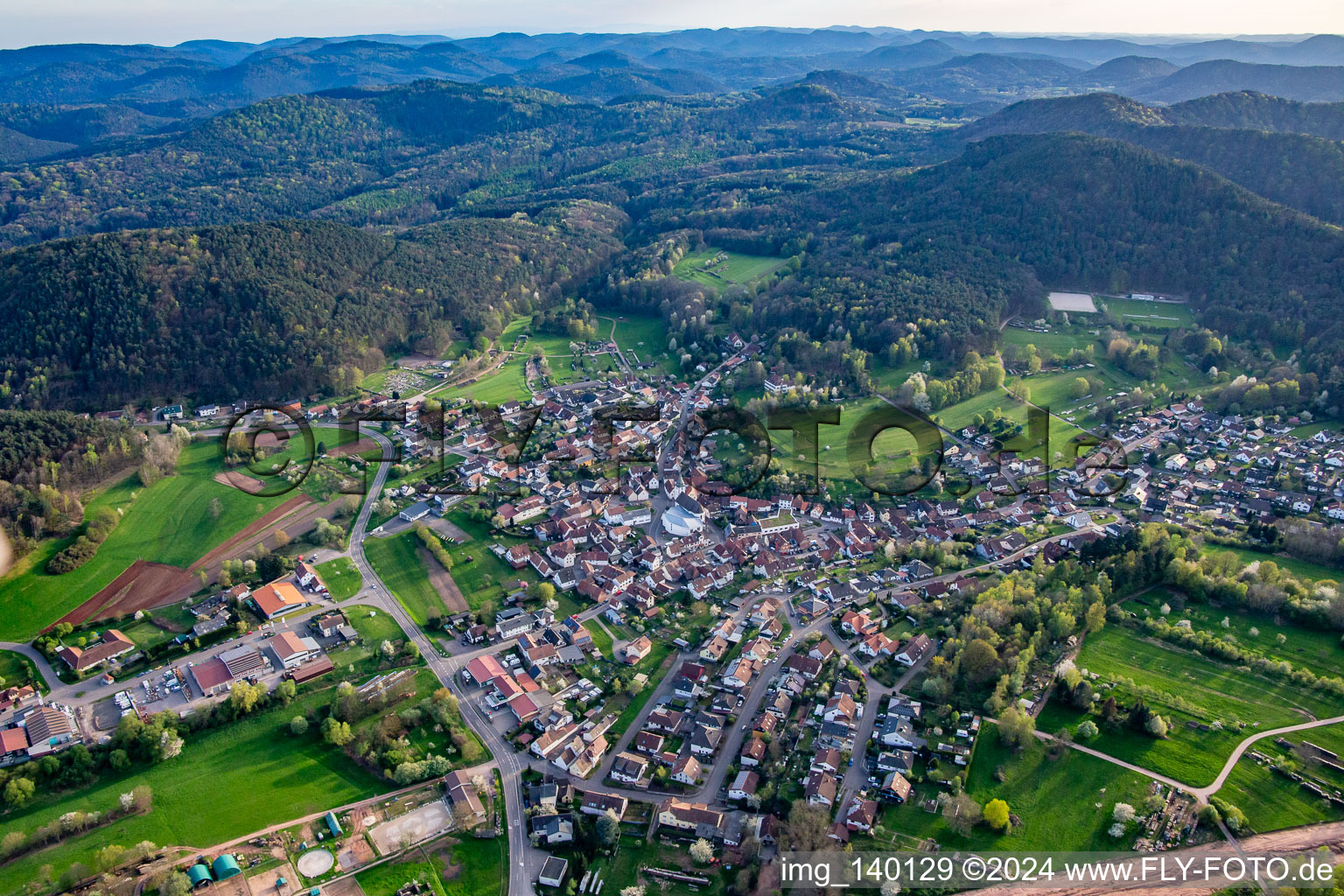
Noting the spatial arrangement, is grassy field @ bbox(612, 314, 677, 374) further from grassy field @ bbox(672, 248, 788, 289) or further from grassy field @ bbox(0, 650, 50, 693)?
grassy field @ bbox(0, 650, 50, 693)

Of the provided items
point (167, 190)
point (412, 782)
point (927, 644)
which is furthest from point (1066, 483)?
point (167, 190)

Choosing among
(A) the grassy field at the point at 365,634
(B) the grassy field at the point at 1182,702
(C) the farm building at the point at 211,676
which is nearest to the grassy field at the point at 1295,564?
(B) the grassy field at the point at 1182,702

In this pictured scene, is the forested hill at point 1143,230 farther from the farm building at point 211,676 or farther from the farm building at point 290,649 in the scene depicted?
the farm building at point 211,676

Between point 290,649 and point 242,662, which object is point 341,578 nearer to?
point 290,649

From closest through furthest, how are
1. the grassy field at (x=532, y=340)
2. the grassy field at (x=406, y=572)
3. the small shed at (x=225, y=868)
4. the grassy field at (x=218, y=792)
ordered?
1. the small shed at (x=225, y=868)
2. the grassy field at (x=218, y=792)
3. the grassy field at (x=406, y=572)
4. the grassy field at (x=532, y=340)

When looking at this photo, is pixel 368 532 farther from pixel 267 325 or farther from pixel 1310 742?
pixel 1310 742

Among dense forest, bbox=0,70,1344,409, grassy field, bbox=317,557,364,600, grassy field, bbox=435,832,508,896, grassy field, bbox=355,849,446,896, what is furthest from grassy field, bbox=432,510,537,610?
dense forest, bbox=0,70,1344,409
